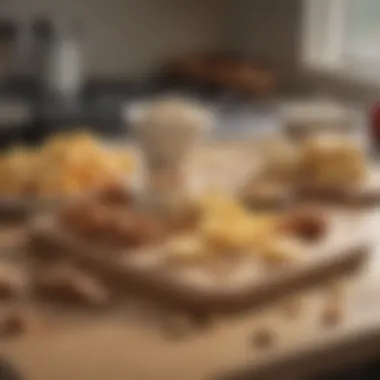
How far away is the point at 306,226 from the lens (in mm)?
1291

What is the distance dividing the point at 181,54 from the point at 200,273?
2287mm

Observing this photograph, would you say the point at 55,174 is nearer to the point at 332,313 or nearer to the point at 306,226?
the point at 306,226

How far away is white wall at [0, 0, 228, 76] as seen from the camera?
3.09 meters

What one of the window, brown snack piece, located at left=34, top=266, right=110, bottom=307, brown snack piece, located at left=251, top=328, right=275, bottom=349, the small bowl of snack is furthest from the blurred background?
brown snack piece, located at left=251, top=328, right=275, bottom=349

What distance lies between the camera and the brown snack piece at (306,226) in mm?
1275

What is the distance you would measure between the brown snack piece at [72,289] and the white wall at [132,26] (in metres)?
2.06

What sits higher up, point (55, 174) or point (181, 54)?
point (181, 54)

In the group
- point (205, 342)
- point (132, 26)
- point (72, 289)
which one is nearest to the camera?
point (205, 342)

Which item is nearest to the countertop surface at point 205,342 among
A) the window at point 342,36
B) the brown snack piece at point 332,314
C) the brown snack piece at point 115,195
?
the brown snack piece at point 332,314

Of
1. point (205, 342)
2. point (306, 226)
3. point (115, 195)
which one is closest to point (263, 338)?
point (205, 342)

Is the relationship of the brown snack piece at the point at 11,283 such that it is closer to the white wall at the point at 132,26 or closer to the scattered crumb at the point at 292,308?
the scattered crumb at the point at 292,308

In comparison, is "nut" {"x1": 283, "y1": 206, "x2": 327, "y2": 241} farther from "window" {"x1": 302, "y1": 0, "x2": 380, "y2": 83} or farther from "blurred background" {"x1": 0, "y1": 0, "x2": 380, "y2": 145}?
"window" {"x1": 302, "y1": 0, "x2": 380, "y2": 83}

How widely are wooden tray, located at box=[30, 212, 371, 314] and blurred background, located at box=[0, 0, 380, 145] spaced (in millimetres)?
1442

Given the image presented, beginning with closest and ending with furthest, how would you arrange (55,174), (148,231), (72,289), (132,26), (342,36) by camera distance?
(72,289) < (148,231) < (55,174) < (342,36) < (132,26)
